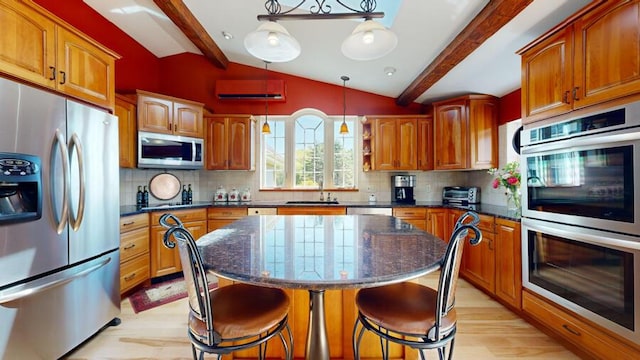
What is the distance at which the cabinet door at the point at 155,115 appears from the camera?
3184 millimetres

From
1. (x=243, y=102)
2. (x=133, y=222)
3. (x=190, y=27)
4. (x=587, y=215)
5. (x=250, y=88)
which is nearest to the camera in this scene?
(x=587, y=215)

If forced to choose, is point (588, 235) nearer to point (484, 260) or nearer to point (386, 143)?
point (484, 260)

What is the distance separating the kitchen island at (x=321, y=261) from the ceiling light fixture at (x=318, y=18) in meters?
1.04

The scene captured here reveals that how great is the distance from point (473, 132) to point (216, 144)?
3460mm

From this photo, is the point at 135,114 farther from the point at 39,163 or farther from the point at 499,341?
the point at 499,341

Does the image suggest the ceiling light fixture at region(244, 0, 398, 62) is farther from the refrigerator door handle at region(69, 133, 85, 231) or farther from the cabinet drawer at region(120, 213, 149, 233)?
the cabinet drawer at region(120, 213, 149, 233)

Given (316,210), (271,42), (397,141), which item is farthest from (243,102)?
(271,42)

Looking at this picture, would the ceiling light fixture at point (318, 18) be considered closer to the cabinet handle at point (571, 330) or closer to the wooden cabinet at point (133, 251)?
the cabinet handle at point (571, 330)

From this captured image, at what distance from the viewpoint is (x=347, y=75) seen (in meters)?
3.71

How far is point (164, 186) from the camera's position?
371 cm

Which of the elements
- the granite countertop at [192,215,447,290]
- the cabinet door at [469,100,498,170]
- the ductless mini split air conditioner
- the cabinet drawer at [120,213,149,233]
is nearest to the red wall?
the ductless mini split air conditioner

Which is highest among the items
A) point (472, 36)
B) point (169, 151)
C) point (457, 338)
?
point (472, 36)

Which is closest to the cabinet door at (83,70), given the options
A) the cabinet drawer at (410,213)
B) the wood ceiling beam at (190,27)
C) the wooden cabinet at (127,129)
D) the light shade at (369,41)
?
the wood ceiling beam at (190,27)

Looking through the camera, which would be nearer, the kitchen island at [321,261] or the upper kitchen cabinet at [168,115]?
the kitchen island at [321,261]
